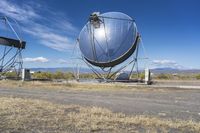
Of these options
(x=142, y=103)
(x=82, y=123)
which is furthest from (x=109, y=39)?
(x=82, y=123)

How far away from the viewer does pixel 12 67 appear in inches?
2468

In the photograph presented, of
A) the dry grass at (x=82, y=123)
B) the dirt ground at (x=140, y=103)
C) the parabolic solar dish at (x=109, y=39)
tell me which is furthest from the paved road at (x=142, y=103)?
the parabolic solar dish at (x=109, y=39)

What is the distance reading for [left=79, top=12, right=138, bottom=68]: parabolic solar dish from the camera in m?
52.5

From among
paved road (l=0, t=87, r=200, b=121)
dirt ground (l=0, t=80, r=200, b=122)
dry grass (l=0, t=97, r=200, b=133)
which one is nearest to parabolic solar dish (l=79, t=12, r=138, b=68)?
dirt ground (l=0, t=80, r=200, b=122)

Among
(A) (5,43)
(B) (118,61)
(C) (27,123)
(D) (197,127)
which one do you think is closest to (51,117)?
(C) (27,123)

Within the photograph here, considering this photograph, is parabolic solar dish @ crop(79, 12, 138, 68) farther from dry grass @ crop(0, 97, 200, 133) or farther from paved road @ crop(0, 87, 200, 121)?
dry grass @ crop(0, 97, 200, 133)

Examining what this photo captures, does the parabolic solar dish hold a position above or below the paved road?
above

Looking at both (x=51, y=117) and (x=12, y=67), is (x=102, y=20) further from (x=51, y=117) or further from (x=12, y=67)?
(x=51, y=117)

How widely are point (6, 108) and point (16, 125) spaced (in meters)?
5.44

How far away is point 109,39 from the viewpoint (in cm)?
5338

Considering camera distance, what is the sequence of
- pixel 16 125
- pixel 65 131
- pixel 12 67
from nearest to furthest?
pixel 65 131 < pixel 16 125 < pixel 12 67

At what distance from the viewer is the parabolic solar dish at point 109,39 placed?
5253 cm

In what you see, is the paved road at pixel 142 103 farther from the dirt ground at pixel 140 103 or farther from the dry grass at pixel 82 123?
the dry grass at pixel 82 123

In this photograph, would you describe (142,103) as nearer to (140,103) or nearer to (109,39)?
(140,103)
